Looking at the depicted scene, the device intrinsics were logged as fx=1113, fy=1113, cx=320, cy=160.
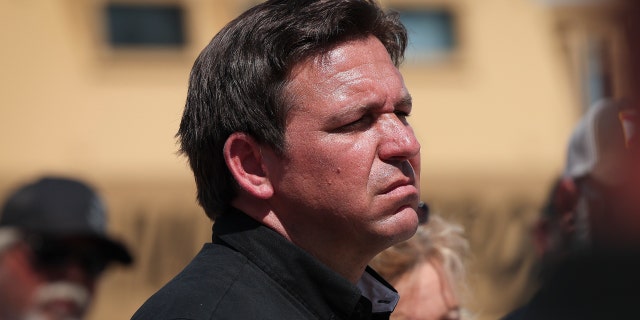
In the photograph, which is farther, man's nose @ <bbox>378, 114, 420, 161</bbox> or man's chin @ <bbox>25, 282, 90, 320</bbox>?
man's chin @ <bbox>25, 282, 90, 320</bbox>

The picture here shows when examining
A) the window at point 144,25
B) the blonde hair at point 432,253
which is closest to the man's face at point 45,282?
the blonde hair at point 432,253

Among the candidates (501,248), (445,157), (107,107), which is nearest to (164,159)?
(107,107)

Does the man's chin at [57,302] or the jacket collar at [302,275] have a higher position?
the jacket collar at [302,275]

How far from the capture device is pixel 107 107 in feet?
38.8

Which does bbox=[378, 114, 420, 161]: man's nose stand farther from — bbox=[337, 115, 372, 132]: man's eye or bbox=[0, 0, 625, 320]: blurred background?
bbox=[0, 0, 625, 320]: blurred background

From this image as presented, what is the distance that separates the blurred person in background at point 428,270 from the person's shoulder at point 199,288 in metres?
0.92

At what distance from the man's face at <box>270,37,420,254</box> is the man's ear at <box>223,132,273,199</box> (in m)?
0.02

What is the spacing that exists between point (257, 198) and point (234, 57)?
258mm

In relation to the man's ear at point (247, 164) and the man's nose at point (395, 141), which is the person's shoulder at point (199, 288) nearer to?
the man's ear at point (247, 164)

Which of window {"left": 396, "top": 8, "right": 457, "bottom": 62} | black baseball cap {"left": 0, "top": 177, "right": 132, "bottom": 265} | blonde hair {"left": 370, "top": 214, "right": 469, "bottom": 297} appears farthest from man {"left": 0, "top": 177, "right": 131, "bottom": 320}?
window {"left": 396, "top": 8, "right": 457, "bottom": 62}

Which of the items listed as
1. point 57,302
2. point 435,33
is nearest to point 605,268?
point 57,302

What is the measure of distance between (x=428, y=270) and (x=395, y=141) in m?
0.98

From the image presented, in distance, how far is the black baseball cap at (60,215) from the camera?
3.72 metres

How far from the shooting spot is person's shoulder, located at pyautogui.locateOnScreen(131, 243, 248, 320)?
5.79 feet
